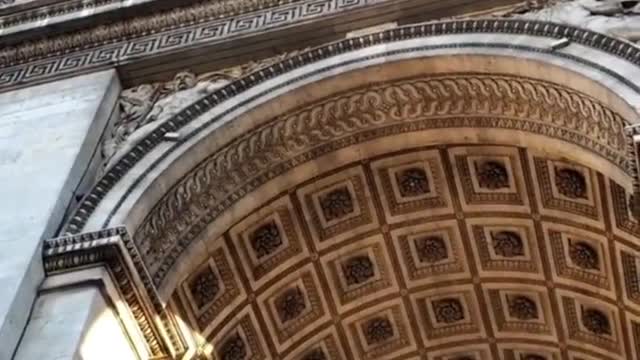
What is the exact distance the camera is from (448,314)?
1370cm

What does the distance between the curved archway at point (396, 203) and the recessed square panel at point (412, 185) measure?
18mm

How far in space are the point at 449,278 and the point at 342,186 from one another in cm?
173

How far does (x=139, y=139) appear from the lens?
1217cm

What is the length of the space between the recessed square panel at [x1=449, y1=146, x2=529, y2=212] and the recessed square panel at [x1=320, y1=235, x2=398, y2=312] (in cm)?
115

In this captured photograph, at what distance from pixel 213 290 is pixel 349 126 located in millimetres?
2269

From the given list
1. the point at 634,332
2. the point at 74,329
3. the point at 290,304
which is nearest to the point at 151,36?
the point at 290,304

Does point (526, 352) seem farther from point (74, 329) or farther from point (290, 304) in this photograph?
point (74, 329)

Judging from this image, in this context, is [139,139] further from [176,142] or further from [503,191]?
[503,191]

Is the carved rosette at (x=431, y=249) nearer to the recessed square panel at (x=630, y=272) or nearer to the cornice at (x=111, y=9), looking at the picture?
the recessed square panel at (x=630, y=272)

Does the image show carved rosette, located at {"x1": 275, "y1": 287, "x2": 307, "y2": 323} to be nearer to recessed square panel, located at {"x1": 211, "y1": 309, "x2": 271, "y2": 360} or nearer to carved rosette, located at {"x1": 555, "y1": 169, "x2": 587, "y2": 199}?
recessed square panel, located at {"x1": 211, "y1": 309, "x2": 271, "y2": 360}

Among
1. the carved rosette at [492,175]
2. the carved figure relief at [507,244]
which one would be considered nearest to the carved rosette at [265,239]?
the carved rosette at [492,175]

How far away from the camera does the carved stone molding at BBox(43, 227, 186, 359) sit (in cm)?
1053

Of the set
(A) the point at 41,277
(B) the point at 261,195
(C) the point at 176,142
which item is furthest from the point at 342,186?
(A) the point at 41,277

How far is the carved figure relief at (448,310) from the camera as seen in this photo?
1358 centimetres
